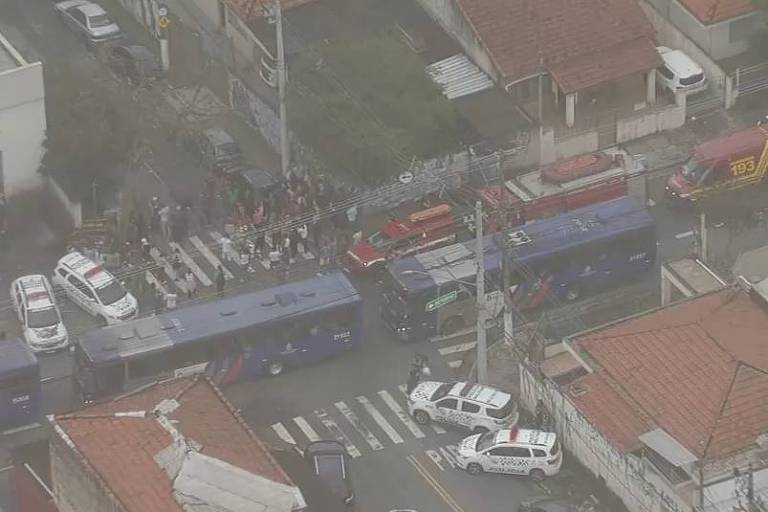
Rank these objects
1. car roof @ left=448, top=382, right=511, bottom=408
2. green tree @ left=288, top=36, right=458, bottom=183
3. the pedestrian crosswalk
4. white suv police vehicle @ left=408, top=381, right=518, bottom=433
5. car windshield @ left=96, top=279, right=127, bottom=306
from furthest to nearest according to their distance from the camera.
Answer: green tree @ left=288, top=36, right=458, bottom=183 < car windshield @ left=96, top=279, right=127, bottom=306 < the pedestrian crosswalk < car roof @ left=448, top=382, right=511, bottom=408 < white suv police vehicle @ left=408, top=381, right=518, bottom=433

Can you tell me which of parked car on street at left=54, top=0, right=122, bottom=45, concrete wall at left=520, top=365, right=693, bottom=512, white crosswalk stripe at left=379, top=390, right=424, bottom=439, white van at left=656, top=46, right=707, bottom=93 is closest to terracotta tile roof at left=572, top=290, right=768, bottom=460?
concrete wall at left=520, top=365, right=693, bottom=512

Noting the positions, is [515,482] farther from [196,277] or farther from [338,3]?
[338,3]

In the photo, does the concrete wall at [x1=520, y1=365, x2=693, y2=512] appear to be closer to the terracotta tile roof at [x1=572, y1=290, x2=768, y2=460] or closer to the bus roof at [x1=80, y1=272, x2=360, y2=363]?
the terracotta tile roof at [x1=572, y1=290, x2=768, y2=460]

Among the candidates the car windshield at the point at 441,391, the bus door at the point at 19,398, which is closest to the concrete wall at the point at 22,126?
the bus door at the point at 19,398

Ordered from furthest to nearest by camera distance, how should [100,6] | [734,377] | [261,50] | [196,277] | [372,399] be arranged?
[100,6] < [261,50] < [196,277] < [372,399] < [734,377]

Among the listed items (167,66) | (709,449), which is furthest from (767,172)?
(167,66)

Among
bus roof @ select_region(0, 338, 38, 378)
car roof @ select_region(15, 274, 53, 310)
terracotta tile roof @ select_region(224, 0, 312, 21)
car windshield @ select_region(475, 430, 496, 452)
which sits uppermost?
terracotta tile roof @ select_region(224, 0, 312, 21)

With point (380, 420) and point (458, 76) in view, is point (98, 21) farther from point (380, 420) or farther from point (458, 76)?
point (380, 420)

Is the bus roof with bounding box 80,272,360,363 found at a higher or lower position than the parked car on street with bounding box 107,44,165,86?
higher

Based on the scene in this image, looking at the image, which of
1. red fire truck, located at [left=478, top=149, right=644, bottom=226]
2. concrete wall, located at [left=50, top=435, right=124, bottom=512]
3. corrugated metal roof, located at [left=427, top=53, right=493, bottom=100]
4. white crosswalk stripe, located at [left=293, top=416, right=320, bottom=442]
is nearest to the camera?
concrete wall, located at [left=50, top=435, right=124, bottom=512]
